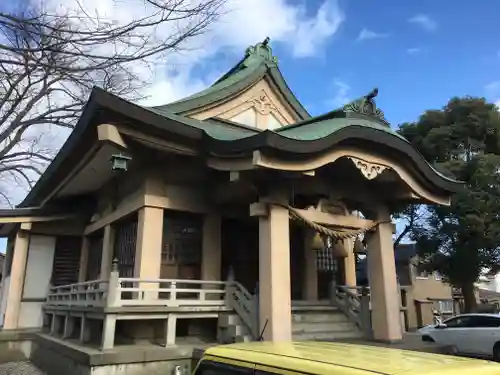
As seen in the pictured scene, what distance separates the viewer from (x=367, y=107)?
10281 mm

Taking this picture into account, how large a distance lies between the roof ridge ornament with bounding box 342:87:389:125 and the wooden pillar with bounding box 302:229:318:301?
11.7 feet

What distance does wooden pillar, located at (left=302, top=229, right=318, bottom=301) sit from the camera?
11.7m

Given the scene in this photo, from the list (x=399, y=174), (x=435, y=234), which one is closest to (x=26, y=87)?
(x=399, y=174)

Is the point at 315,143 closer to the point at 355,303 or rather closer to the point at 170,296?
the point at 170,296

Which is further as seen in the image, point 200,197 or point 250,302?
point 200,197

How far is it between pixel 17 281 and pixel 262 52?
1123 cm

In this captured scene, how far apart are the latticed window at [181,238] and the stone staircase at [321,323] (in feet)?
9.13


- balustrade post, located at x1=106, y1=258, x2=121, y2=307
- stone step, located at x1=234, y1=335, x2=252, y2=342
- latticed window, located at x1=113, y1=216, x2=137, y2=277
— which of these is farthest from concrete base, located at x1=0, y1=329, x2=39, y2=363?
stone step, located at x1=234, y1=335, x2=252, y2=342

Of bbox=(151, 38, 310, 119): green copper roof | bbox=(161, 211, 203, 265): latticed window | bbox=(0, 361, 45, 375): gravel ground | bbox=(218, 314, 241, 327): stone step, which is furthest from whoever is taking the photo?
bbox=(151, 38, 310, 119): green copper roof

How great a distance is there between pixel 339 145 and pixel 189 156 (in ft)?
10.9

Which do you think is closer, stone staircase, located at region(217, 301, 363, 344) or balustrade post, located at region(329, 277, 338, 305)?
stone staircase, located at region(217, 301, 363, 344)

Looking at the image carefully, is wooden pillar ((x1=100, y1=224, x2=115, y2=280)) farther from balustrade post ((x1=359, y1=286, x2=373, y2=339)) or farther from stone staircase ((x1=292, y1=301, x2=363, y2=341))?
balustrade post ((x1=359, y1=286, x2=373, y2=339))

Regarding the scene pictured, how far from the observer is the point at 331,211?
9.70 m

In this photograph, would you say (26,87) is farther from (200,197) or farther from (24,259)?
(200,197)
